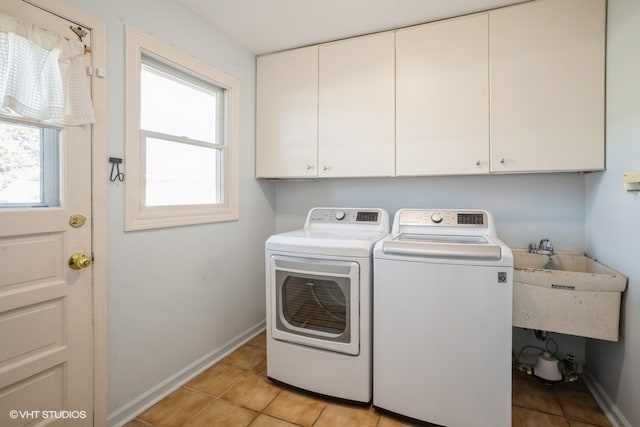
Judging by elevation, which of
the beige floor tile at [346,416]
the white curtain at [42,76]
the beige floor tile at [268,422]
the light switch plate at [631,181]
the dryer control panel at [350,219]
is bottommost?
the beige floor tile at [268,422]

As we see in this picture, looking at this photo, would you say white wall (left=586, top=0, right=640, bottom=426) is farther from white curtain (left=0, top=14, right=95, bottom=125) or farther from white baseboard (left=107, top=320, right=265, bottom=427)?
white curtain (left=0, top=14, right=95, bottom=125)

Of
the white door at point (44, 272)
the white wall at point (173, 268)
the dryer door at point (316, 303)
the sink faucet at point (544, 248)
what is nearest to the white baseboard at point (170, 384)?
the white wall at point (173, 268)

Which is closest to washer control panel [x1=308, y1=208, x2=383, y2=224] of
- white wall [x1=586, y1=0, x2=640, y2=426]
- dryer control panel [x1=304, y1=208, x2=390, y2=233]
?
dryer control panel [x1=304, y1=208, x2=390, y2=233]

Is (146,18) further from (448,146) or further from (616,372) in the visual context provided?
(616,372)

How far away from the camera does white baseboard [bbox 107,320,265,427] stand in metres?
1.58

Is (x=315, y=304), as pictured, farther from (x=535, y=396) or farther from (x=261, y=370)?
(x=535, y=396)

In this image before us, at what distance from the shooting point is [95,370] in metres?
1.47

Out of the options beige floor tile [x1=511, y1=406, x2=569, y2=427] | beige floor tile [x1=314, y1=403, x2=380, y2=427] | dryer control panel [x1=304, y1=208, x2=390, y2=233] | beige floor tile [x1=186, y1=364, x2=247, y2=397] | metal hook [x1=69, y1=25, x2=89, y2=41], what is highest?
metal hook [x1=69, y1=25, x2=89, y2=41]

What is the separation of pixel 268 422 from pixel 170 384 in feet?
2.25

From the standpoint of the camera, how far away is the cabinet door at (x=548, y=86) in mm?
1687

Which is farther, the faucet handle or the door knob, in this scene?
the faucet handle

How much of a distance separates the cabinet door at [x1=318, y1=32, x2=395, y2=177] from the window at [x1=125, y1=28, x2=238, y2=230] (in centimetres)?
71

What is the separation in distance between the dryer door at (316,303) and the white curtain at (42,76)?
1235 millimetres

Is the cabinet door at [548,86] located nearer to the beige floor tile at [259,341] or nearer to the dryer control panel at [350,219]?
the dryer control panel at [350,219]
